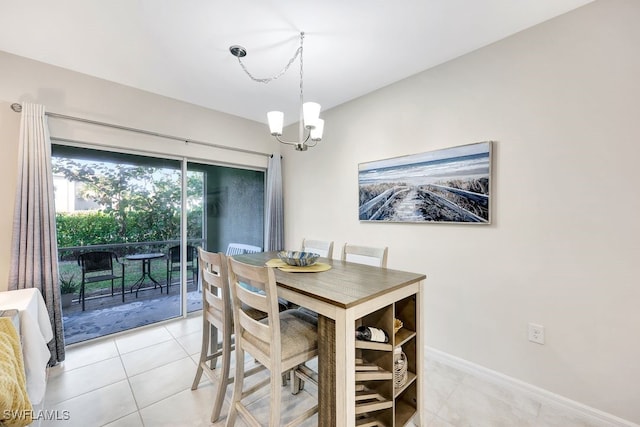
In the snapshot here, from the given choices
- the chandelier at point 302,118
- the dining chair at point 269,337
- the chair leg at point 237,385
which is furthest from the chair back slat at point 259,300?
the chandelier at point 302,118

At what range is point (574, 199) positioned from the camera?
1693mm

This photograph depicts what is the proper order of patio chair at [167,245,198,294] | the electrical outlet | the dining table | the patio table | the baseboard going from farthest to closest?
patio chair at [167,245,198,294]
the patio table
the electrical outlet
the baseboard
the dining table

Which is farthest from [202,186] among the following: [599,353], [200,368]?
[599,353]

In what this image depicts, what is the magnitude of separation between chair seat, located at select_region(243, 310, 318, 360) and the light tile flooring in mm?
622

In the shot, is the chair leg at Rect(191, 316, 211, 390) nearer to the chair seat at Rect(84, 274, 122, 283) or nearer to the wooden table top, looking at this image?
the wooden table top

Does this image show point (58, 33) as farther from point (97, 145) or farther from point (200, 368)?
point (200, 368)

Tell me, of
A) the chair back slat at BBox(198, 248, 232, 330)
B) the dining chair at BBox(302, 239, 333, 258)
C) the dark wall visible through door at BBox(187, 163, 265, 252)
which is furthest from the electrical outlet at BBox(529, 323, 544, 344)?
the dark wall visible through door at BBox(187, 163, 265, 252)

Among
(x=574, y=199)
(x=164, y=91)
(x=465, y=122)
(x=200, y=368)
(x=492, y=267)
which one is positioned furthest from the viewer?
→ (x=164, y=91)

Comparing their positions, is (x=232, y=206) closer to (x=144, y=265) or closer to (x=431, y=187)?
(x=144, y=265)

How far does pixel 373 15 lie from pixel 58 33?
2.32m

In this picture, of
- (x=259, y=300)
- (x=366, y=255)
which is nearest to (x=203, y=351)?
(x=259, y=300)

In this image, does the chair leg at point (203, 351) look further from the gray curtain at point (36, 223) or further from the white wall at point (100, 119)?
the white wall at point (100, 119)

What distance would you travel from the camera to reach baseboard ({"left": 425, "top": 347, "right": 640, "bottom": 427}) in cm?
160

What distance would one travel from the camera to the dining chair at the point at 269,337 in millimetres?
1269
